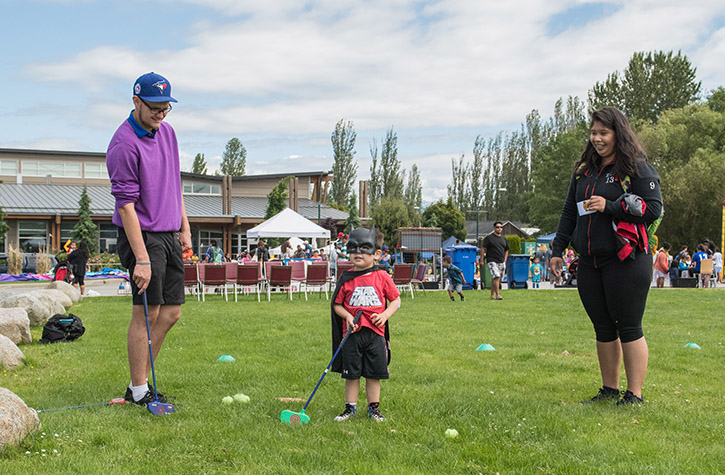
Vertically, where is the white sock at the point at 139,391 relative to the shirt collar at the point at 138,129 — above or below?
below

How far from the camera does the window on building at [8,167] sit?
166ft

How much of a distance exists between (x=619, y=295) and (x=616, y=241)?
1.20ft

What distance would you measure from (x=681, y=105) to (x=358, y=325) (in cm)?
5698

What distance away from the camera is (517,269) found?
2150cm

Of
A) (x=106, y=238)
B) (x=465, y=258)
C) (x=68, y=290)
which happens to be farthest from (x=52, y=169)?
(x=465, y=258)

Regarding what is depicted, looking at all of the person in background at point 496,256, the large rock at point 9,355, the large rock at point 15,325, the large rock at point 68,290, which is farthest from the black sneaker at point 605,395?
the large rock at point 68,290

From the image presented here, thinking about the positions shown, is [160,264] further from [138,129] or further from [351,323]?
[351,323]

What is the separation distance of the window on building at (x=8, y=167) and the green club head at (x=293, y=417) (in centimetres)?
5340

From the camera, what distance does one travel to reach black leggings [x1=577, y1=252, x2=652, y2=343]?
450 centimetres

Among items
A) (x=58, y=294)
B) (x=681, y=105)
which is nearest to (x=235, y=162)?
(x=681, y=105)

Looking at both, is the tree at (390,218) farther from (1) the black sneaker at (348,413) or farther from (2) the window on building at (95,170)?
(1) the black sneaker at (348,413)

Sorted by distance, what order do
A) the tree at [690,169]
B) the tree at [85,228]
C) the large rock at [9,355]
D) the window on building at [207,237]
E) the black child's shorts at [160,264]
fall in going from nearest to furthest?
the black child's shorts at [160,264], the large rock at [9,355], the tree at [85,228], the tree at [690,169], the window on building at [207,237]

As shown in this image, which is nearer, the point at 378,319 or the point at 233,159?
the point at 378,319

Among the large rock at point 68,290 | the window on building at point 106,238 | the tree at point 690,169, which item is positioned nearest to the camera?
the large rock at point 68,290
